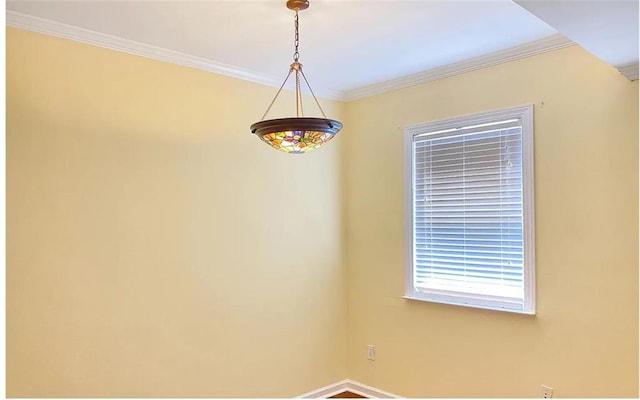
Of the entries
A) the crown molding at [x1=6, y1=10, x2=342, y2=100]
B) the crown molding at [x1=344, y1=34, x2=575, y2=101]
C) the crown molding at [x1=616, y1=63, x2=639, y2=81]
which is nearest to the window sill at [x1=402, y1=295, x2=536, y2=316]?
the crown molding at [x1=616, y1=63, x2=639, y2=81]

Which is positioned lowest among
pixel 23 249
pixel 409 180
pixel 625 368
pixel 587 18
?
pixel 625 368

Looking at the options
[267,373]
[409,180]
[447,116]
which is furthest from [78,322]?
[447,116]

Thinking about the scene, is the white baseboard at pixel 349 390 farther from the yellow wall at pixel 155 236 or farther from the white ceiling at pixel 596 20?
the white ceiling at pixel 596 20

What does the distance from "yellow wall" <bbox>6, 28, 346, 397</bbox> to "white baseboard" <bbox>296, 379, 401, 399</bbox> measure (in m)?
0.06

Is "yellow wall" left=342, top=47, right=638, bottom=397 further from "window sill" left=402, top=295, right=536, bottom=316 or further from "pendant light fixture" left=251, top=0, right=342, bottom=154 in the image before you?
"pendant light fixture" left=251, top=0, right=342, bottom=154

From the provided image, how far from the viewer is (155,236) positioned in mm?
3219

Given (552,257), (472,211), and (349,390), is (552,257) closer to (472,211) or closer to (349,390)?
(472,211)

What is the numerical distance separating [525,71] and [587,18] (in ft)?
4.40

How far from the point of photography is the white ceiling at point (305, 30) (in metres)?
2.60

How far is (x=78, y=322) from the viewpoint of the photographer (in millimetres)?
2912

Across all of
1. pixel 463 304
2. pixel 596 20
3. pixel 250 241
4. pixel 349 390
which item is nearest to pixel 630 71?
pixel 596 20

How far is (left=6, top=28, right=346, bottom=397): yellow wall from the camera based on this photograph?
277 centimetres

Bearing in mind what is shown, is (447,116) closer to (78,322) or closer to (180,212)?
(180,212)

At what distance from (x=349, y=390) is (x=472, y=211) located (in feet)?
6.07
